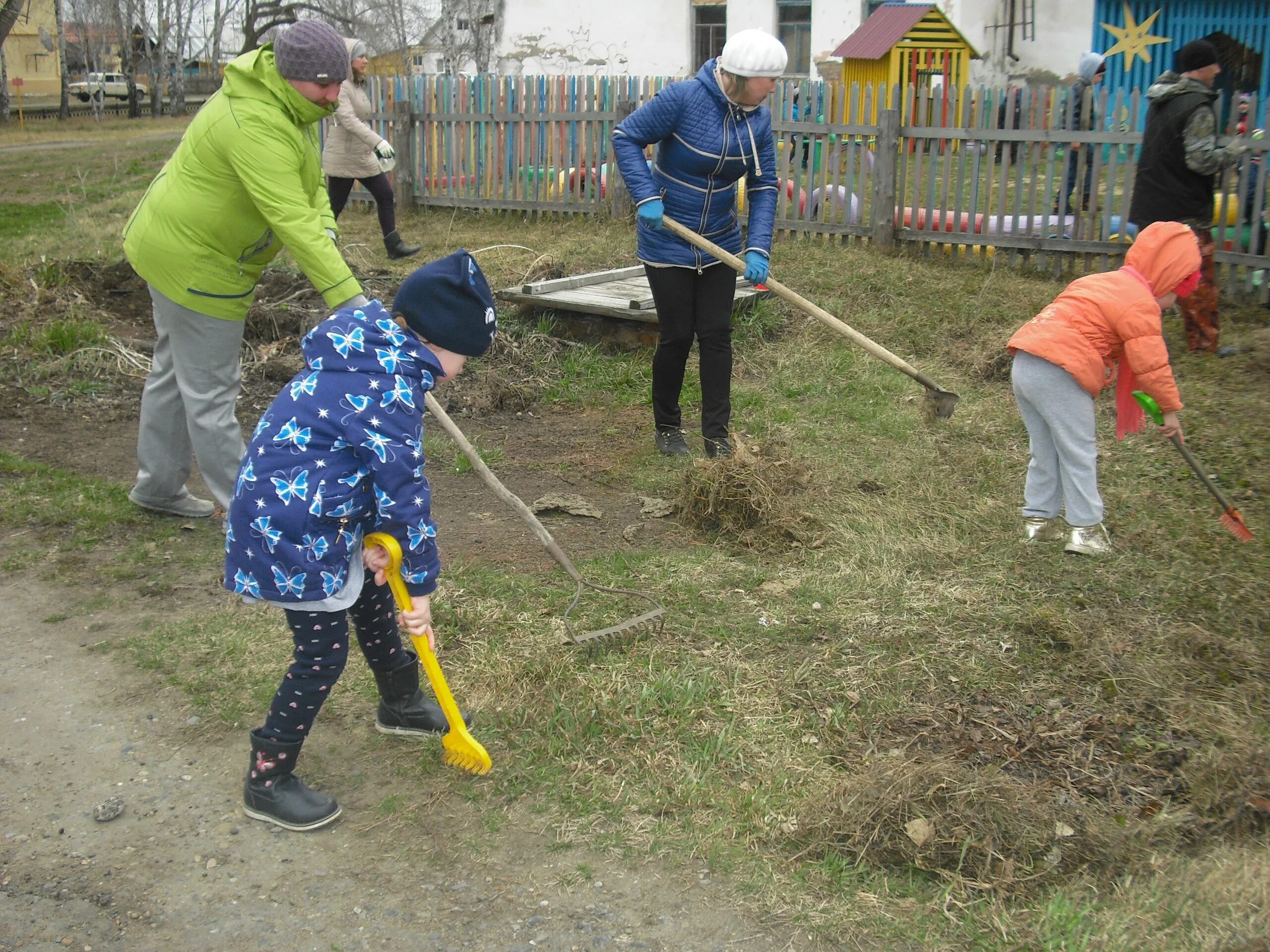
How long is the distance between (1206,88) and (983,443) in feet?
9.62

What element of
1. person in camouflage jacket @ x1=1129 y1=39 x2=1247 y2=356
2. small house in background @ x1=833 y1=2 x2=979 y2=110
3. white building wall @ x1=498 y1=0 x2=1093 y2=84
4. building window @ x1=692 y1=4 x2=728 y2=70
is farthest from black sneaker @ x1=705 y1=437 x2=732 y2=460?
building window @ x1=692 y1=4 x2=728 y2=70

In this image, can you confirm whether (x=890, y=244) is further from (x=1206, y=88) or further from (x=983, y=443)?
(x=983, y=443)

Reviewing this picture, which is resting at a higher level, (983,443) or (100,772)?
(983,443)

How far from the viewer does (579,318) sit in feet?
24.1

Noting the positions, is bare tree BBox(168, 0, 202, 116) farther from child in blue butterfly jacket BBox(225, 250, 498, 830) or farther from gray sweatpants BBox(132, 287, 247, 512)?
child in blue butterfly jacket BBox(225, 250, 498, 830)

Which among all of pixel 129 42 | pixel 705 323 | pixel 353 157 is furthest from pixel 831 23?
pixel 129 42

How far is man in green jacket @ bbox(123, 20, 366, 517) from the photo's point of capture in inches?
156

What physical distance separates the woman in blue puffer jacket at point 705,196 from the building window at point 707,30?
57.9 ft

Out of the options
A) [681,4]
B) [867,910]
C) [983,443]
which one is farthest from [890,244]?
[681,4]

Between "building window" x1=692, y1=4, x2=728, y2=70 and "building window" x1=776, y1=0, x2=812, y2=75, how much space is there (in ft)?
3.31

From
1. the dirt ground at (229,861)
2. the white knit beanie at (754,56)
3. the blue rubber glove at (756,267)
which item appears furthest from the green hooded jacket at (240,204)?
the blue rubber glove at (756,267)

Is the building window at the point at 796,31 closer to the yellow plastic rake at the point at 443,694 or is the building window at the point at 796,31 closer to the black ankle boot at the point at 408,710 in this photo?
the black ankle boot at the point at 408,710

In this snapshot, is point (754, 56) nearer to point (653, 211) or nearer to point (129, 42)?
point (653, 211)

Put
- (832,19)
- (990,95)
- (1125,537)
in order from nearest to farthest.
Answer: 1. (1125,537)
2. (990,95)
3. (832,19)
